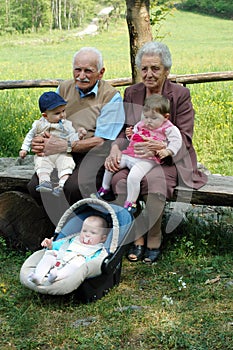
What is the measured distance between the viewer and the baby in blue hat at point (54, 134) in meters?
4.71

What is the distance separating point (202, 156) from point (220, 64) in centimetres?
1440

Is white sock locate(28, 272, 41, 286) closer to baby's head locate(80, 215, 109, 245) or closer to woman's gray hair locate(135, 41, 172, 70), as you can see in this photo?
baby's head locate(80, 215, 109, 245)

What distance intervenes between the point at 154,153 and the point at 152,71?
67 cm

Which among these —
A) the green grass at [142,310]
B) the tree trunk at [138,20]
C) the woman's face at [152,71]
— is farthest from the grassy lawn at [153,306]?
the tree trunk at [138,20]

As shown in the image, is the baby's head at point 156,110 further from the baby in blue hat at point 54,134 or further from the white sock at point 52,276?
the white sock at point 52,276

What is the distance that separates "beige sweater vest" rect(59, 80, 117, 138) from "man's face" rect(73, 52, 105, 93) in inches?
5.0

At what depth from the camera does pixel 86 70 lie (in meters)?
4.85

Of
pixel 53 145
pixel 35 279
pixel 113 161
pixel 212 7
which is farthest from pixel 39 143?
pixel 212 7

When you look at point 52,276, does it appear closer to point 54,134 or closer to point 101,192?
point 101,192

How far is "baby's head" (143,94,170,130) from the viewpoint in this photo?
4.57 metres

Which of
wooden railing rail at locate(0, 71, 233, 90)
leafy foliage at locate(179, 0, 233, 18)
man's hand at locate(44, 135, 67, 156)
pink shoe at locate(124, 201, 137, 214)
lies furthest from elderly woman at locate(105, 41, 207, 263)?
leafy foliage at locate(179, 0, 233, 18)

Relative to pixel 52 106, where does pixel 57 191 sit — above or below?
below

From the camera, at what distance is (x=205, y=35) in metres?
36.5

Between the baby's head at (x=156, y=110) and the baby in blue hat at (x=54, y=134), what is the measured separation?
610 mm
